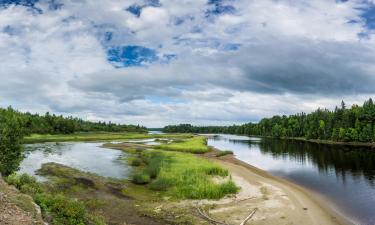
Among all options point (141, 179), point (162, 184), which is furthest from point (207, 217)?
point (141, 179)

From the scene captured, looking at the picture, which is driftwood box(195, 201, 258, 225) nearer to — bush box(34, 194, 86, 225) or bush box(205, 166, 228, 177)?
bush box(34, 194, 86, 225)

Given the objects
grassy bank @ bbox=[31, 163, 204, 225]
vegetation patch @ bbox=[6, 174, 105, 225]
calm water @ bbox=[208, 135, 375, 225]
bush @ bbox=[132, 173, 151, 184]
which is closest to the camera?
vegetation patch @ bbox=[6, 174, 105, 225]

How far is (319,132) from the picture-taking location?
570 ft

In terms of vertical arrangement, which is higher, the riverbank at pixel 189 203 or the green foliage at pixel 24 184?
the green foliage at pixel 24 184

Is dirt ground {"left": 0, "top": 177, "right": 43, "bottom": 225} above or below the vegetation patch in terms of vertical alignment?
above

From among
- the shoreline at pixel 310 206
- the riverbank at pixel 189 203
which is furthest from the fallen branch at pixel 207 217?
the shoreline at pixel 310 206

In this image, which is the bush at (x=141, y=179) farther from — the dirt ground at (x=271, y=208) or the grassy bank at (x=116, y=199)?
the dirt ground at (x=271, y=208)

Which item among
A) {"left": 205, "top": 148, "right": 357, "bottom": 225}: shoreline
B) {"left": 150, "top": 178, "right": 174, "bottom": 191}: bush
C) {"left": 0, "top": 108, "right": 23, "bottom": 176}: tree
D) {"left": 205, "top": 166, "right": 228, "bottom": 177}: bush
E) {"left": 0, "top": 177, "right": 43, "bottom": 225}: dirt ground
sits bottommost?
{"left": 205, "top": 148, "right": 357, "bottom": 225}: shoreline

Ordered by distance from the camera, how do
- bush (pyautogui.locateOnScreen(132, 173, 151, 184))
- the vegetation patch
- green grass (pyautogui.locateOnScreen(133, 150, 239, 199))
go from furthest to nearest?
bush (pyautogui.locateOnScreen(132, 173, 151, 184)) → green grass (pyautogui.locateOnScreen(133, 150, 239, 199)) → the vegetation patch

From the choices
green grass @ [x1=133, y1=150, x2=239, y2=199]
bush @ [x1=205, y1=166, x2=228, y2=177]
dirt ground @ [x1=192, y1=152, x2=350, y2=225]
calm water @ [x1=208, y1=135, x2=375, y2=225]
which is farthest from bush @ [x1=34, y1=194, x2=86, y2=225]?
bush @ [x1=205, y1=166, x2=228, y2=177]

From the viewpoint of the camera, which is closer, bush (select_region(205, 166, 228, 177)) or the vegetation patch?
the vegetation patch

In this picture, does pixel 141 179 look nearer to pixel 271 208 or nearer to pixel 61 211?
pixel 271 208

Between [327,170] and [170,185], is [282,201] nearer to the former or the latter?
[170,185]

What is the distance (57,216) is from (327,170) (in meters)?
56.5
